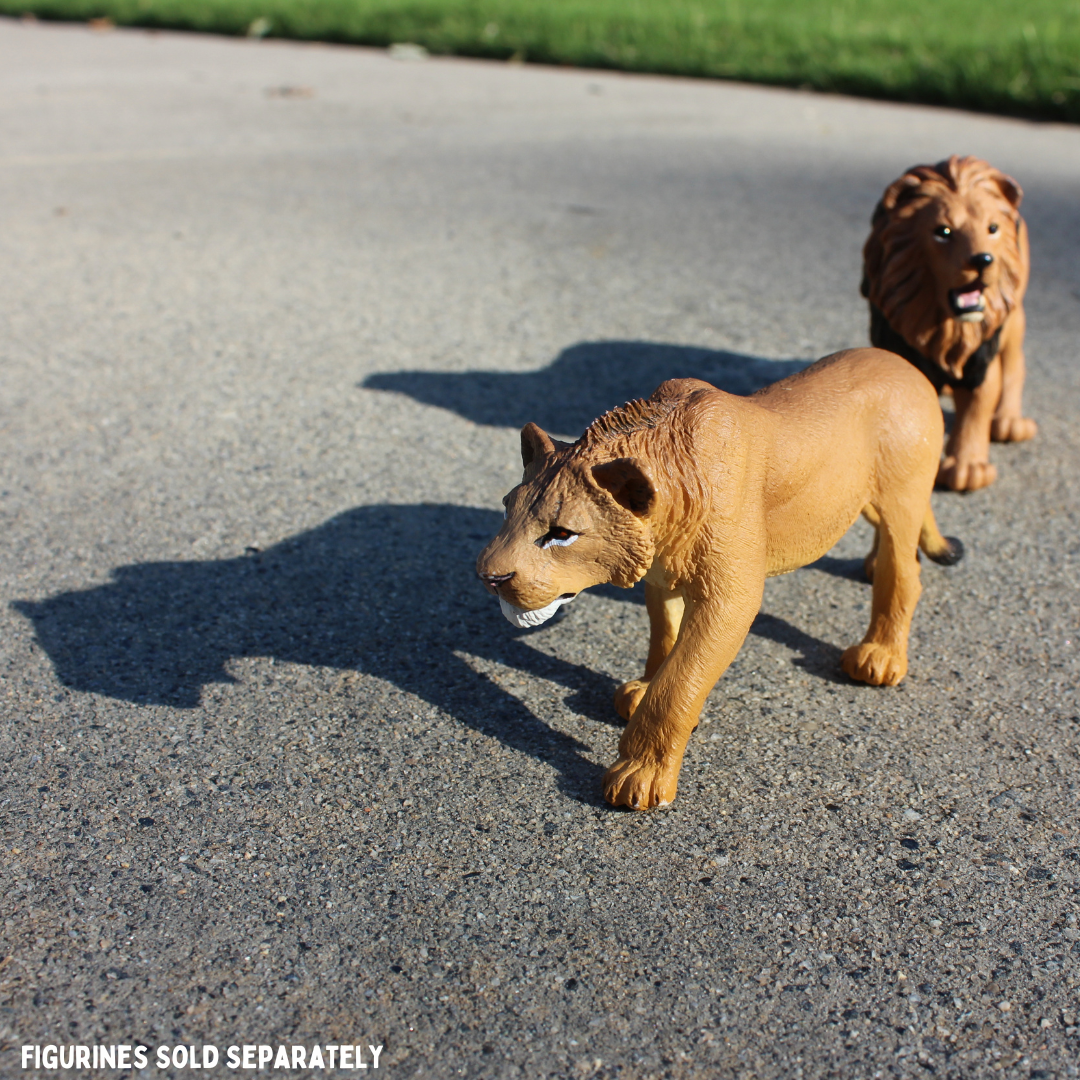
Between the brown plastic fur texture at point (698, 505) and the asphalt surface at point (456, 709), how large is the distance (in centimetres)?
32

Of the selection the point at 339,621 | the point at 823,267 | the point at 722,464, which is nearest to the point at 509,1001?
the point at 722,464

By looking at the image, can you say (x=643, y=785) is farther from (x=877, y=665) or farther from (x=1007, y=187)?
(x=1007, y=187)

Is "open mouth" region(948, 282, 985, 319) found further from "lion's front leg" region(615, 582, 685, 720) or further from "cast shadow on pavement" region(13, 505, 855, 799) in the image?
"lion's front leg" region(615, 582, 685, 720)

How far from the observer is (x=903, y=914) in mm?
2219

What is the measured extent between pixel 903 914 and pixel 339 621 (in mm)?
1749

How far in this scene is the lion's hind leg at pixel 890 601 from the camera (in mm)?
2770

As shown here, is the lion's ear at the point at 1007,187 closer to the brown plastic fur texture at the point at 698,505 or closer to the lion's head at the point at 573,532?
the brown plastic fur texture at the point at 698,505

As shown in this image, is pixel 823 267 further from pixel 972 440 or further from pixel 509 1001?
pixel 509 1001

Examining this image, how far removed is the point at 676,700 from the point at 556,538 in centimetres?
47

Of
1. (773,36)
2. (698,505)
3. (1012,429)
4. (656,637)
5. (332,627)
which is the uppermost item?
(773,36)

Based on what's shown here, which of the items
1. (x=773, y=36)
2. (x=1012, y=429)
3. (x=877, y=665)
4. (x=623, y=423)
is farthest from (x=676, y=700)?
(x=773, y=36)

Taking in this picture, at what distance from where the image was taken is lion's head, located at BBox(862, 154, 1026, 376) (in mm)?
3270

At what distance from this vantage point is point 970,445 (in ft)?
12.7

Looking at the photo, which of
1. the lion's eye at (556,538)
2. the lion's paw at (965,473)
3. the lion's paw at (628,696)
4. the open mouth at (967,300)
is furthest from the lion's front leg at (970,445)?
the lion's eye at (556,538)
